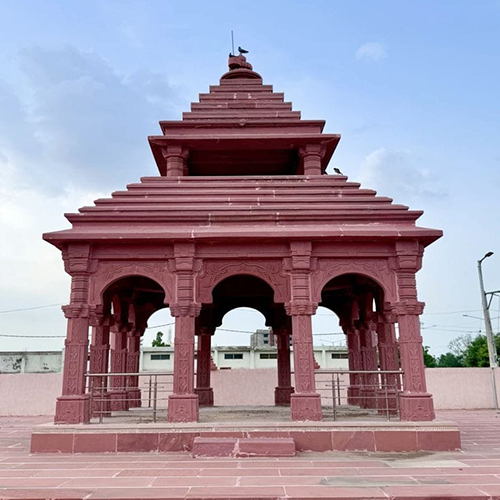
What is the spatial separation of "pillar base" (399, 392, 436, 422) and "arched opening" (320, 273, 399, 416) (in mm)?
1208

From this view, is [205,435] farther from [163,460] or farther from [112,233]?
[112,233]

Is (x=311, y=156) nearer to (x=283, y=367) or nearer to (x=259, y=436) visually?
(x=259, y=436)

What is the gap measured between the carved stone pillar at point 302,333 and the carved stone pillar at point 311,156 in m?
2.41

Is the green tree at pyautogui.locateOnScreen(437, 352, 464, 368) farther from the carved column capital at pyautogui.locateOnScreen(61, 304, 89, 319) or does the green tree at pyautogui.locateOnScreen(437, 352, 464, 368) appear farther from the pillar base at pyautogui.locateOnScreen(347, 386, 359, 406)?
the carved column capital at pyautogui.locateOnScreen(61, 304, 89, 319)

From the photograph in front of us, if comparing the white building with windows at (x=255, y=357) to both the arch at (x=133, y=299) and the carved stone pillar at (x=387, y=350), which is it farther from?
the carved stone pillar at (x=387, y=350)

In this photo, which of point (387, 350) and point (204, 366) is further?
point (204, 366)

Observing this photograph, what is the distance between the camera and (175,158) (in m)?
11.0

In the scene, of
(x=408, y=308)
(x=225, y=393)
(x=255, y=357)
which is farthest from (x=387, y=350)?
(x=255, y=357)

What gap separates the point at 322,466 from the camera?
23.1ft

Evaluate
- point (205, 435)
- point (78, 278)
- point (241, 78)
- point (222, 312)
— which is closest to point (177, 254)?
point (78, 278)

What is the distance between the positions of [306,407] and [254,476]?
2.39m

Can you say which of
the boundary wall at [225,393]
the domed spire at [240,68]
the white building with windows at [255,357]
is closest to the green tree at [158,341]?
the white building with windows at [255,357]

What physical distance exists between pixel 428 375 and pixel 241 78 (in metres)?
13.2

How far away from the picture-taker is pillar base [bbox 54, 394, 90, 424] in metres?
8.48
